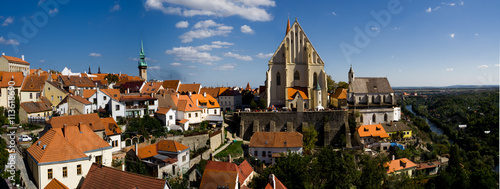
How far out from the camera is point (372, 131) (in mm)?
41625

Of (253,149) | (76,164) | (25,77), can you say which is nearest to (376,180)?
(253,149)

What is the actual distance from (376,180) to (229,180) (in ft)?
46.8

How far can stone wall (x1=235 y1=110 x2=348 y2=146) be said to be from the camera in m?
39.0

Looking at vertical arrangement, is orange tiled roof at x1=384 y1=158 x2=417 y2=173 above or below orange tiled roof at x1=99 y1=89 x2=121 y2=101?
below

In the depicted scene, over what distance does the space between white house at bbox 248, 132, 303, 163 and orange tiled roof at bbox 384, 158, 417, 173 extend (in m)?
11.1

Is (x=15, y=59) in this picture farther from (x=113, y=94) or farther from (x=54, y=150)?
(x=54, y=150)

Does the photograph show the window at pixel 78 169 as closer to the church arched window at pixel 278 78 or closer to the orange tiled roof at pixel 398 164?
the orange tiled roof at pixel 398 164

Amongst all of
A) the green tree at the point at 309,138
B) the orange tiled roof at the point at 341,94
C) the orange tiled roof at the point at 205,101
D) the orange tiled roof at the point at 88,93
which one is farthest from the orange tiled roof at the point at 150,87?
the orange tiled roof at the point at 341,94

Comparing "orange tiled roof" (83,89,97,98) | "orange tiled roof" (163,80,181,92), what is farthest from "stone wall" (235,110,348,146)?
"orange tiled roof" (163,80,181,92)

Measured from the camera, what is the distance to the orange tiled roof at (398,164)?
34.8 m

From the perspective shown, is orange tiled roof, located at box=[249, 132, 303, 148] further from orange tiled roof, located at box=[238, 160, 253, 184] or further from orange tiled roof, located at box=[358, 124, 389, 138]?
orange tiled roof, located at box=[358, 124, 389, 138]

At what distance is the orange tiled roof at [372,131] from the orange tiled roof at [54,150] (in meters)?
34.9

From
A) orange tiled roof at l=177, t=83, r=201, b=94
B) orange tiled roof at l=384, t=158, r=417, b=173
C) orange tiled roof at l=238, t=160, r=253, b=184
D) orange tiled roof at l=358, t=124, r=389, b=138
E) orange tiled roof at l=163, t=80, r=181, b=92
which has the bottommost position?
orange tiled roof at l=384, t=158, r=417, b=173

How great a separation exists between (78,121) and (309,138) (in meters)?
25.1
